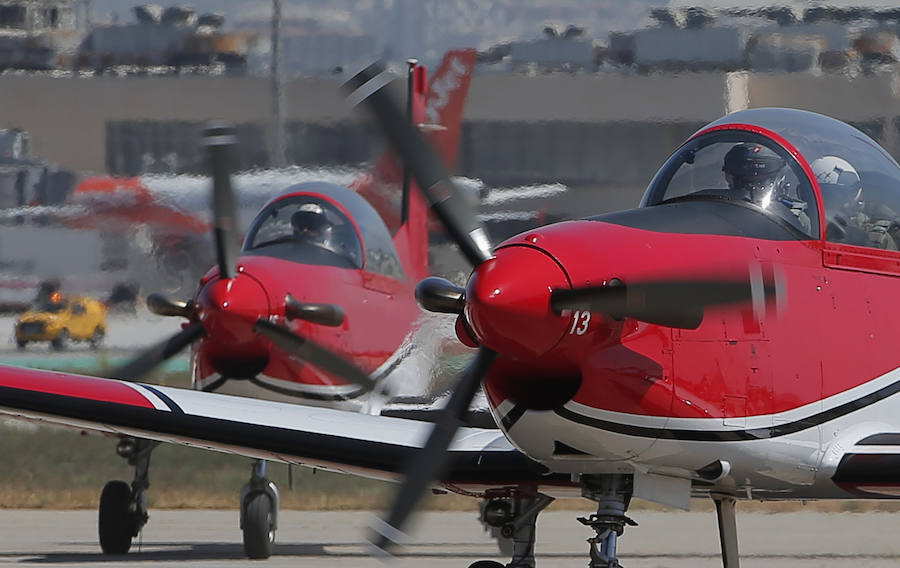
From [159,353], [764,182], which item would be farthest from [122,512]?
[764,182]

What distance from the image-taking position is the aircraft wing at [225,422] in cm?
884

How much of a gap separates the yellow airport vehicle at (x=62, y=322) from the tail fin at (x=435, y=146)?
446cm

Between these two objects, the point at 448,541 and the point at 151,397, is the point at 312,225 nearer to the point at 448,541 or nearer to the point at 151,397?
the point at 448,541

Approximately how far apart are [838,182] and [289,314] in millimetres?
5404

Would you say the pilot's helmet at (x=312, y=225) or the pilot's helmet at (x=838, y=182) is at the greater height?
the pilot's helmet at (x=312, y=225)

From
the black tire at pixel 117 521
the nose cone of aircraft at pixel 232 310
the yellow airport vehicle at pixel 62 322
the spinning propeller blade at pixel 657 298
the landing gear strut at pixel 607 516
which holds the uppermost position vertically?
the yellow airport vehicle at pixel 62 322

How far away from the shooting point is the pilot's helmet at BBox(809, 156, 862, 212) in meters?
7.24

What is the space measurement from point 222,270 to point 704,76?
302 inches

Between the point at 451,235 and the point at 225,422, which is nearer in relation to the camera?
the point at 451,235

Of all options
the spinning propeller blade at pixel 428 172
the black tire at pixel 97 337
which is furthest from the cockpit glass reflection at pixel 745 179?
the black tire at pixel 97 337

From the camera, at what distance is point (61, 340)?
19.8m

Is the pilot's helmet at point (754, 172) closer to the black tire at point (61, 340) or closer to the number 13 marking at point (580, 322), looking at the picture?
the number 13 marking at point (580, 322)

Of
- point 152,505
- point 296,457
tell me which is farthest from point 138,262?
point 296,457

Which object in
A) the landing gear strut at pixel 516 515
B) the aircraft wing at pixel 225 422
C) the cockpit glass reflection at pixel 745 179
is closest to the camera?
the cockpit glass reflection at pixel 745 179
